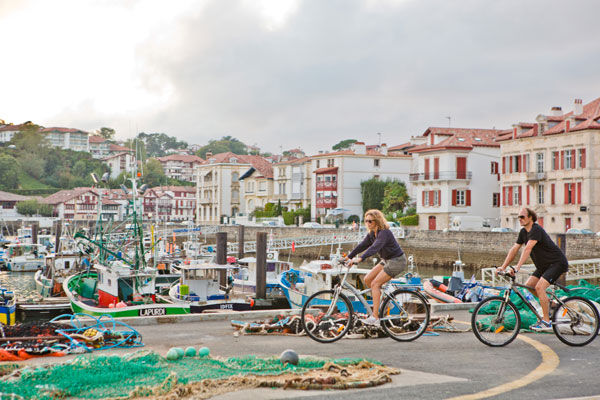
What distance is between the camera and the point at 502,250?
52.2m

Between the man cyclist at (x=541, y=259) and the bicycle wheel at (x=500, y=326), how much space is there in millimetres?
427

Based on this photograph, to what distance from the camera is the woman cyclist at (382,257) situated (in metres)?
10.3

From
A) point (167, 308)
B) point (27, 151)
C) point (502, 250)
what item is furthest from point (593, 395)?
point (27, 151)

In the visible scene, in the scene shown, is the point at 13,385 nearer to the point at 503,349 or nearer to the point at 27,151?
the point at 503,349

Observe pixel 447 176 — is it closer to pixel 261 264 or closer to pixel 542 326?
pixel 261 264

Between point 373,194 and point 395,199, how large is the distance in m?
4.34

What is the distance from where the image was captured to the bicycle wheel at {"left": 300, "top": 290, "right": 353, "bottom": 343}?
10398 mm

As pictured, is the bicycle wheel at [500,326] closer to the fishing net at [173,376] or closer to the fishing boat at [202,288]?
the fishing net at [173,376]

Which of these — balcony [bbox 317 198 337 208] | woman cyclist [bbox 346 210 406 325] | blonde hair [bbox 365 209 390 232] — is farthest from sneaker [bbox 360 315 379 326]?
balcony [bbox 317 198 337 208]

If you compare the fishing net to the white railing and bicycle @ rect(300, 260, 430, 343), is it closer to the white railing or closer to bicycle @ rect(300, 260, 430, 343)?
bicycle @ rect(300, 260, 430, 343)

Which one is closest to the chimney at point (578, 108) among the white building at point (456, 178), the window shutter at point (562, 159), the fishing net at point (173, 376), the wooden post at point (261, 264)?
the window shutter at point (562, 159)

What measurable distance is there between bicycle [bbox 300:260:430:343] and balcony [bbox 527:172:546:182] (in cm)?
5276

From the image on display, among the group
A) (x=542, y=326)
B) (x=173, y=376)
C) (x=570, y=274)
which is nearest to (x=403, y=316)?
(x=542, y=326)

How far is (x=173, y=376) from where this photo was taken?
730cm
